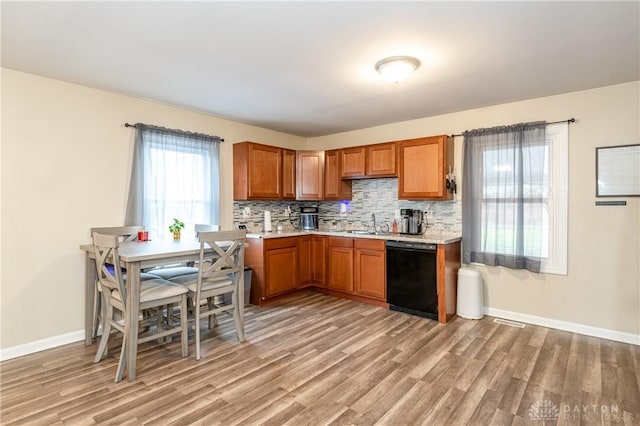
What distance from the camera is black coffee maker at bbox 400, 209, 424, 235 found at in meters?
4.42

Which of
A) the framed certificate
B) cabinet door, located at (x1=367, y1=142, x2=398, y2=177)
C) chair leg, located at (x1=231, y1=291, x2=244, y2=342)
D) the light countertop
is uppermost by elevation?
cabinet door, located at (x1=367, y1=142, x2=398, y2=177)

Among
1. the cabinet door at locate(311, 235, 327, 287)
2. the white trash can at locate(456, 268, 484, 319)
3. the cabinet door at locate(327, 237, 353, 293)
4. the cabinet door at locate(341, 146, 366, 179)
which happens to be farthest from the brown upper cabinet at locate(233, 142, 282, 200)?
the white trash can at locate(456, 268, 484, 319)

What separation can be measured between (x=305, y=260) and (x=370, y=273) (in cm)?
101

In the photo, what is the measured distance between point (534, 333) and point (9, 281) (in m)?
4.87

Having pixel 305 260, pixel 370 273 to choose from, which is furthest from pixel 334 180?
pixel 370 273

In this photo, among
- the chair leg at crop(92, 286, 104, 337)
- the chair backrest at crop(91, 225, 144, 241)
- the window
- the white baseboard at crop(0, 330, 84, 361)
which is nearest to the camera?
the white baseboard at crop(0, 330, 84, 361)

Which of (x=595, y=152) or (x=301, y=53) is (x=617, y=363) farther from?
(x=301, y=53)

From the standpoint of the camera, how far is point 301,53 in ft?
8.45

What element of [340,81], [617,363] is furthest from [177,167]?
[617,363]

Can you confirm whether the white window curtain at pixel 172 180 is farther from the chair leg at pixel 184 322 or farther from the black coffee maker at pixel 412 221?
the black coffee maker at pixel 412 221

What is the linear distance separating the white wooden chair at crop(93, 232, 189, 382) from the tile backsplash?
195 cm

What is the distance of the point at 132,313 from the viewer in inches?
98.7

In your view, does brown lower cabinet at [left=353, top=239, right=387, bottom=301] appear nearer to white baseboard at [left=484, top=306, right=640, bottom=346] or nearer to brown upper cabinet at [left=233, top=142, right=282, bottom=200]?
white baseboard at [left=484, top=306, right=640, bottom=346]

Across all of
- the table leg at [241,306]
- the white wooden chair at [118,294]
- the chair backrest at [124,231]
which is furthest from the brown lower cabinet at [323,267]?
the white wooden chair at [118,294]
